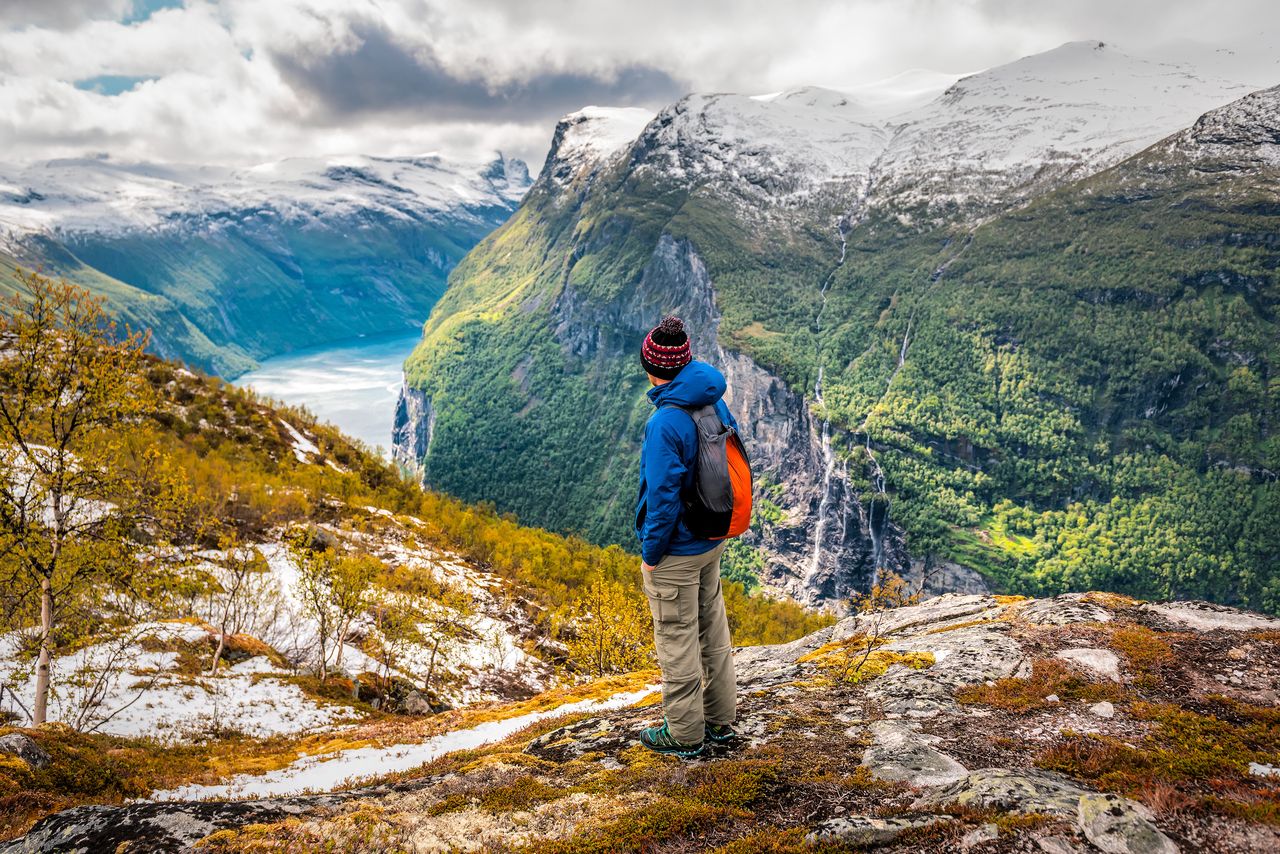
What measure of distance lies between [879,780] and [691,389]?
4.34m

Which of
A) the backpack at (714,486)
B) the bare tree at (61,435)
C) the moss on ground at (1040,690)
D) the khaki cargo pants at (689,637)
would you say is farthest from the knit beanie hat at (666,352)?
the bare tree at (61,435)

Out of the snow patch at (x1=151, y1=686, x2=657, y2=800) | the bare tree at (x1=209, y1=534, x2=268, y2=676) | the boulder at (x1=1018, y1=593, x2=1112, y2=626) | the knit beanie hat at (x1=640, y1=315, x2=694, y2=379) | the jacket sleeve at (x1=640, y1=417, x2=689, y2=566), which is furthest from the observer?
the bare tree at (x1=209, y1=534, x2=268, y2=676)

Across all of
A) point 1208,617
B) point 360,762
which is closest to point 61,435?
point 360,762

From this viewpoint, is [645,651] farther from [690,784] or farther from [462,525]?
[462,525]

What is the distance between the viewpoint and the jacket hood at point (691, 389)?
276 inches

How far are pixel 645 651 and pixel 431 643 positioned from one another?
441 inches

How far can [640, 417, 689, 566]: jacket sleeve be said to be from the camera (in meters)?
6.63

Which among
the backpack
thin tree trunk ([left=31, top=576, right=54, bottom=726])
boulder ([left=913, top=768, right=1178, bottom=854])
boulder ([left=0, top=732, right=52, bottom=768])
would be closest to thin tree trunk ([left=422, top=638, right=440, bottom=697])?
thin tree trunk ([left=31, top=576, right=54, bottom=726])

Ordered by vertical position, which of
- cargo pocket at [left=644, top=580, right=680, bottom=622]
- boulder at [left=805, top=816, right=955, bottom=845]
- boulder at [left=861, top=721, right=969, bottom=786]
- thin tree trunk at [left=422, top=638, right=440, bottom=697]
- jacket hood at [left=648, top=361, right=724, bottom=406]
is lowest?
thin tree trunk at [left=422, top=638, right=440, bottom=697]

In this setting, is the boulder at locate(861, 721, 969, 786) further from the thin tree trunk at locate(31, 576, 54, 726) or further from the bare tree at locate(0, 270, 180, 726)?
the thin tree trunk at locate(31, 576, 54, 726)

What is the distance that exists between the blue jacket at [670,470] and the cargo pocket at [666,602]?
38 centimetres

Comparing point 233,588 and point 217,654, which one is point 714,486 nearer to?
point 217,654

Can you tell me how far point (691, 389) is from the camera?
704cm

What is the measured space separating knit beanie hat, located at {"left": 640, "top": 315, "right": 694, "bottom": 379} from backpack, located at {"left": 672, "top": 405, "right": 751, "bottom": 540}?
592 millimetres
